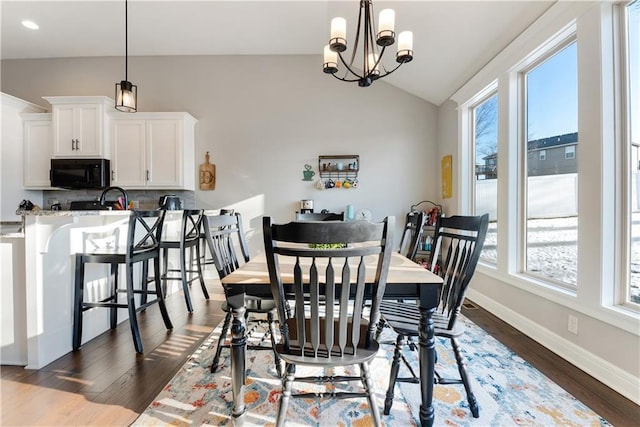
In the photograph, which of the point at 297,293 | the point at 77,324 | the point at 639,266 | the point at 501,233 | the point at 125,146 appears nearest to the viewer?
the point at 297,293

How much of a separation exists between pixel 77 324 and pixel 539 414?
2.89 meters

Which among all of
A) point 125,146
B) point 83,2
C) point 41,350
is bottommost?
point 41,350

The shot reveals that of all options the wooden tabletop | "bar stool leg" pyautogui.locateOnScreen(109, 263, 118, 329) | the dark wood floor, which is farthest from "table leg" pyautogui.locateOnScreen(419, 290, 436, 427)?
"bar stool leg" pyautogui.locateOnScreen(109, 263, 118, 329)

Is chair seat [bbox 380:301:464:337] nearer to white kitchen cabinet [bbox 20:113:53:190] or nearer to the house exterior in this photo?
the house exterior

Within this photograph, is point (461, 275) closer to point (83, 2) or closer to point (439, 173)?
point (439, 173)

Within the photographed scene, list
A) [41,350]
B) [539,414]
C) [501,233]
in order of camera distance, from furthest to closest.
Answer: [501,233]
[41,350]
[539,414]

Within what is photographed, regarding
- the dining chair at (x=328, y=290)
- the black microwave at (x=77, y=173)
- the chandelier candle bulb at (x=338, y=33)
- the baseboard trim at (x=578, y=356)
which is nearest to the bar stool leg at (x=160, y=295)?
the dining chair at (x=328, y=290)

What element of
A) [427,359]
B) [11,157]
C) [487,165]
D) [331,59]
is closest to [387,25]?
[331,59]

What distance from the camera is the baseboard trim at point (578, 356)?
1.60 meters

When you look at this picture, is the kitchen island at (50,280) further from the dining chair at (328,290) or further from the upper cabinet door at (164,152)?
the upper cabinet door at (164,152)

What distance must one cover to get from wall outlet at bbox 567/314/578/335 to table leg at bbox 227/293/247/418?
2.14 meters

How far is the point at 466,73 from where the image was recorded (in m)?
3.39

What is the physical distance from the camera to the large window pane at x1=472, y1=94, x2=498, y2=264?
10.5 feet

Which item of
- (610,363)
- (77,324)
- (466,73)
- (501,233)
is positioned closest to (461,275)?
(610,363)
